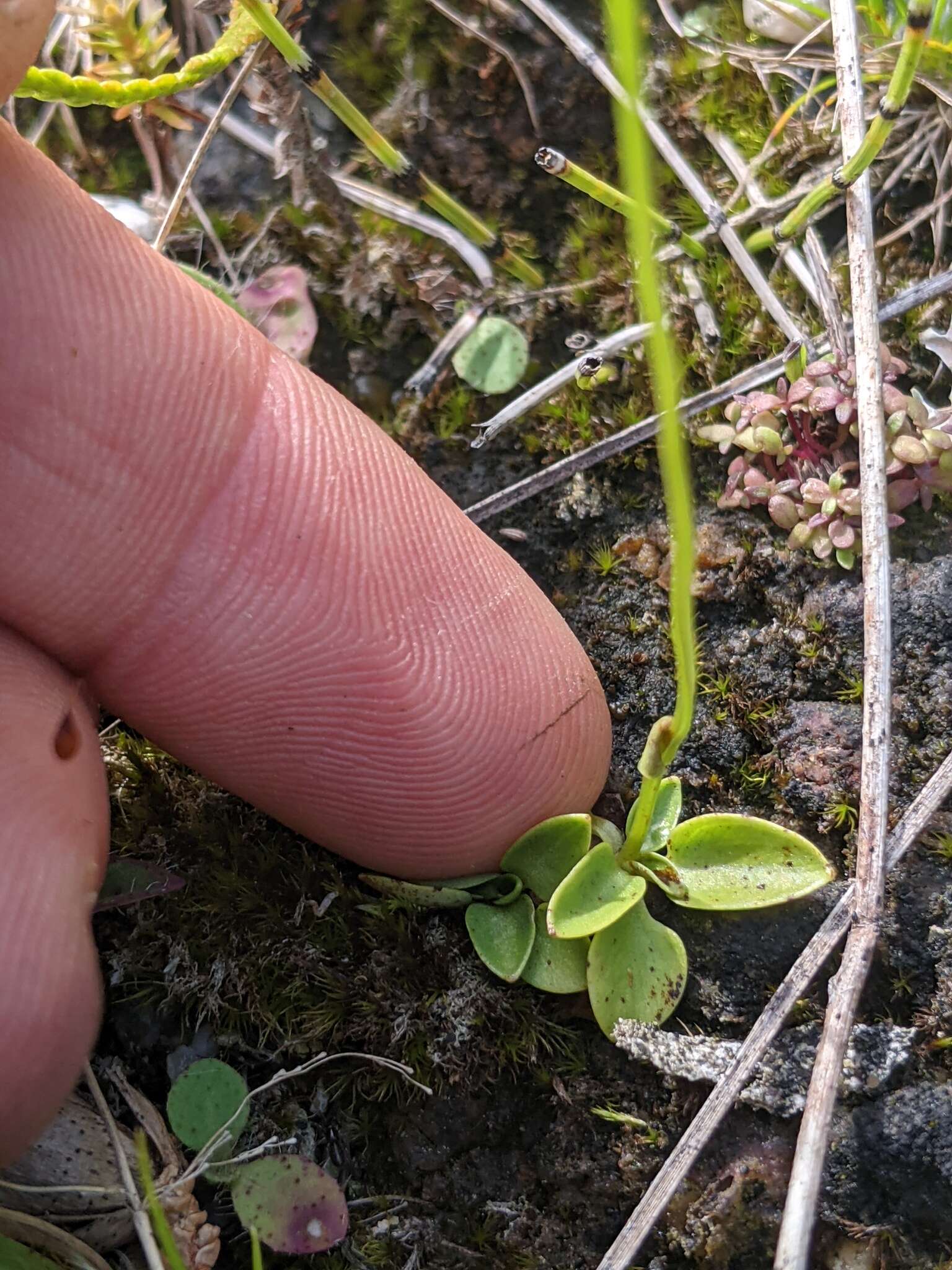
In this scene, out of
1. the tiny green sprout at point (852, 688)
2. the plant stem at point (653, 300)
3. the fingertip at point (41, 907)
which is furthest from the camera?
the tiny green sprout at point (852, 688)

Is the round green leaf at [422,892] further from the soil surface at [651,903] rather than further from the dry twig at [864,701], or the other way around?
the dry twig at [864,701]

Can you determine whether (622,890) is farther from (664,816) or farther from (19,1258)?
(19,1258)

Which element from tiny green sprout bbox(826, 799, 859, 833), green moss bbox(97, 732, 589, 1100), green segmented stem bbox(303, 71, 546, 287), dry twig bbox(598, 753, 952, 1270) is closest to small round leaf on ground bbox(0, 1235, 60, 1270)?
green moss bbox(97, 732, 589, 1100)

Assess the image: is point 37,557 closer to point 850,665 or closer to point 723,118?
point 850,665

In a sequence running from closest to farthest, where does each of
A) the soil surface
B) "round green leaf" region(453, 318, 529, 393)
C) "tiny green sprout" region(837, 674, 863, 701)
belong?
the soil surface, "tiny green sprout" region(837, 674, 863, 701), "round green leaf" region(453, 318, 529, 393)

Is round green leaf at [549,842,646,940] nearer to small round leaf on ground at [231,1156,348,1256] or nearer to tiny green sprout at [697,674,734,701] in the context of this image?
tiny green sprout at [697,674,734,701]

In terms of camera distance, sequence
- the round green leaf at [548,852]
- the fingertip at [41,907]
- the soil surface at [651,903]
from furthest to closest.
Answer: the round green leaf at [548,852], the soil surface at [651,903], the fingertip at [41,907]

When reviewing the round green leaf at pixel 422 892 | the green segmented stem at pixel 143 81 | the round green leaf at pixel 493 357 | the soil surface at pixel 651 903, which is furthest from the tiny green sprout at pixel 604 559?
the green segmented stem at pixel 143 81
